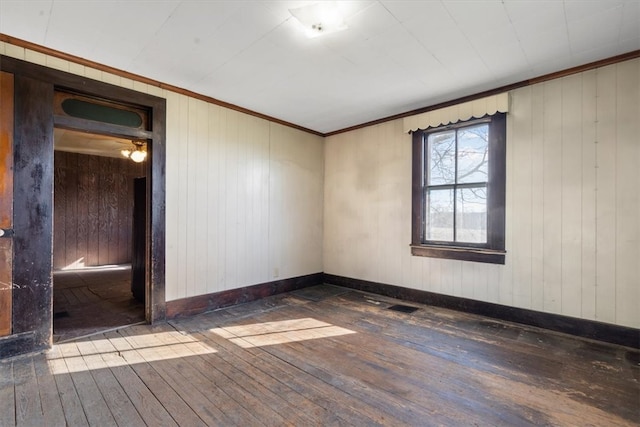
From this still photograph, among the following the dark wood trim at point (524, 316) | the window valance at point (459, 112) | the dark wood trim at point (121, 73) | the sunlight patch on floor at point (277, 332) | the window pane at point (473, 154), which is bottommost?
the sunlight patch on floor at point (277, 332)

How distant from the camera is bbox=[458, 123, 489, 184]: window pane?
3713 mm

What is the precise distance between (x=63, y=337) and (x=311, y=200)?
3664 mm

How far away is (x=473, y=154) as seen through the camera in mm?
3807

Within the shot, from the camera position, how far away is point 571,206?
3.11 m

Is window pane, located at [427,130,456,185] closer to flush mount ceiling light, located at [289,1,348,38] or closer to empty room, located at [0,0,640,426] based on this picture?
empty room, located at [0,0,640,426]

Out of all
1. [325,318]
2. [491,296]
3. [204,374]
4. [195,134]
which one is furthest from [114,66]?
[491,296]

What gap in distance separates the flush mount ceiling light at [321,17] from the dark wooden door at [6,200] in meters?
2.51

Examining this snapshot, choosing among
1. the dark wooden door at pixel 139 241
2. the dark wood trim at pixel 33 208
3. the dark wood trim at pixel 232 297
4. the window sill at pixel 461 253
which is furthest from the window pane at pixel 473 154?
the dark wood trim at pixel 33 208

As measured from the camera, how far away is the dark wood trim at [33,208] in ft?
8.48

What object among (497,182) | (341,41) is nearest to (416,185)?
(497,182)

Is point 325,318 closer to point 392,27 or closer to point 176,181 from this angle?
point 176,181

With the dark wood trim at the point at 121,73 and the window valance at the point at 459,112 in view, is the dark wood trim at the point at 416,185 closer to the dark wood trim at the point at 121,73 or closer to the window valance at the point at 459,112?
the window valance at the point at 459,112

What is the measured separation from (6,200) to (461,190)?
4690 millimetres

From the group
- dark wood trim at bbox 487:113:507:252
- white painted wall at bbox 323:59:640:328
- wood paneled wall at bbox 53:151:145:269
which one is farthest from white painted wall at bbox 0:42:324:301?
wood paneled wall at bbox 53:151:145:269
